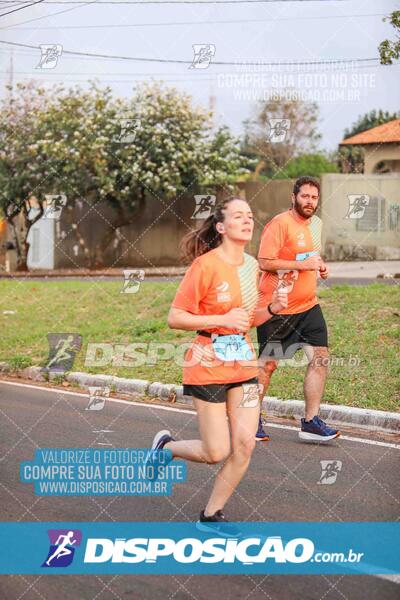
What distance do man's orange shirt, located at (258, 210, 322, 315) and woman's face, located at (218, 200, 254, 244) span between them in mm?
2267

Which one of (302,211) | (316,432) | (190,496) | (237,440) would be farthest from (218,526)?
(302,211)

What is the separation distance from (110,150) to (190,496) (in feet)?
77.5

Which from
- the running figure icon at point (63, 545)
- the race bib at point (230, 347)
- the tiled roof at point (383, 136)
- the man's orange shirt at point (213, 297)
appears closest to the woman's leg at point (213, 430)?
the man's orange shirt at point (213, 297)

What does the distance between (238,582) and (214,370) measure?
112 cm

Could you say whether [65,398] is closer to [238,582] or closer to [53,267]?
[238,582]

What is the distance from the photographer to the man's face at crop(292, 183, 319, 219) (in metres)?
7.58

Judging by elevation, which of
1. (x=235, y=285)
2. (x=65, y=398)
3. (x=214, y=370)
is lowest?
(x=65, y=398)

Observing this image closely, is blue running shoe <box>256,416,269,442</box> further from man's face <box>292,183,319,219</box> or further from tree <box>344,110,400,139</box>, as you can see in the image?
tree <box>344,110,400,139</box>

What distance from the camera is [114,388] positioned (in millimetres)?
11281

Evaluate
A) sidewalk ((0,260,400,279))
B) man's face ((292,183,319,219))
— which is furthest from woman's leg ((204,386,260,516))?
sidewalk ((0,260,400,279))

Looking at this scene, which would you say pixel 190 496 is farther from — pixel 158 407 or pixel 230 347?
pixel 158 407

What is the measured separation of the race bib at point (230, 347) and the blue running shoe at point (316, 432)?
2621mm

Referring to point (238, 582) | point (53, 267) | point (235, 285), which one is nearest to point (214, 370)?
point (235, 285)

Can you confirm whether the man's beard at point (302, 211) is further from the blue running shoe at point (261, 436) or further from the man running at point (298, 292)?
the blue running shoe at point (261, 436)
